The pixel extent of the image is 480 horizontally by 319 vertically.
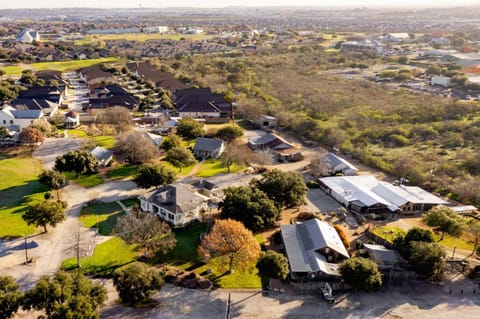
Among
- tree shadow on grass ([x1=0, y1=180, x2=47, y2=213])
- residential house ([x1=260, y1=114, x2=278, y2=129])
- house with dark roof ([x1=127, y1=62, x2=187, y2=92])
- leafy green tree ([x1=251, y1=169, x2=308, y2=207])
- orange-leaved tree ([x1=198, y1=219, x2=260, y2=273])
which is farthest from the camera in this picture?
house with dark roof ([x1=127, y1=62, x2=187, y2=92])

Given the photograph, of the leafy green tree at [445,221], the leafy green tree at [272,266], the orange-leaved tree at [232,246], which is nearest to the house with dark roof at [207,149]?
the orange-leaved tree at [232,246]

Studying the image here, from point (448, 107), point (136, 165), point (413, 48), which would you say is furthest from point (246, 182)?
point (413, 48)

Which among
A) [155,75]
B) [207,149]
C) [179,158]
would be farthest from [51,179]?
[155,75]

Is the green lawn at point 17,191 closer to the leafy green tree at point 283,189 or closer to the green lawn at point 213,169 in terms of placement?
the green lawn at point 213,169

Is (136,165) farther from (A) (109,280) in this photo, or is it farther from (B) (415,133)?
(B) (415,133)

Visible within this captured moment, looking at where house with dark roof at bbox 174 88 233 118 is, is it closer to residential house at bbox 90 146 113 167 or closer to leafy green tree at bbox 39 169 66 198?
residential house at bbox 90 146 113 167

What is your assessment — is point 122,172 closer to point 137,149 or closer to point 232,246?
point 137,149

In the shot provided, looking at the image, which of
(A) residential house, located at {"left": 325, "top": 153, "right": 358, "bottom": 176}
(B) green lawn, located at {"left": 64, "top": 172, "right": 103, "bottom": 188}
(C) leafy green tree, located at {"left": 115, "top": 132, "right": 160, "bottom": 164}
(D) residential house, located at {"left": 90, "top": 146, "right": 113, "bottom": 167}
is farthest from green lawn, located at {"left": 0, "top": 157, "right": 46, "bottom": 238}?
(A) residential house, located at {"left": 325, "top": 153, "right": 358, "bottom": 176}

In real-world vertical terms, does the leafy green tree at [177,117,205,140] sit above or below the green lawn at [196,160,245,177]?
above
